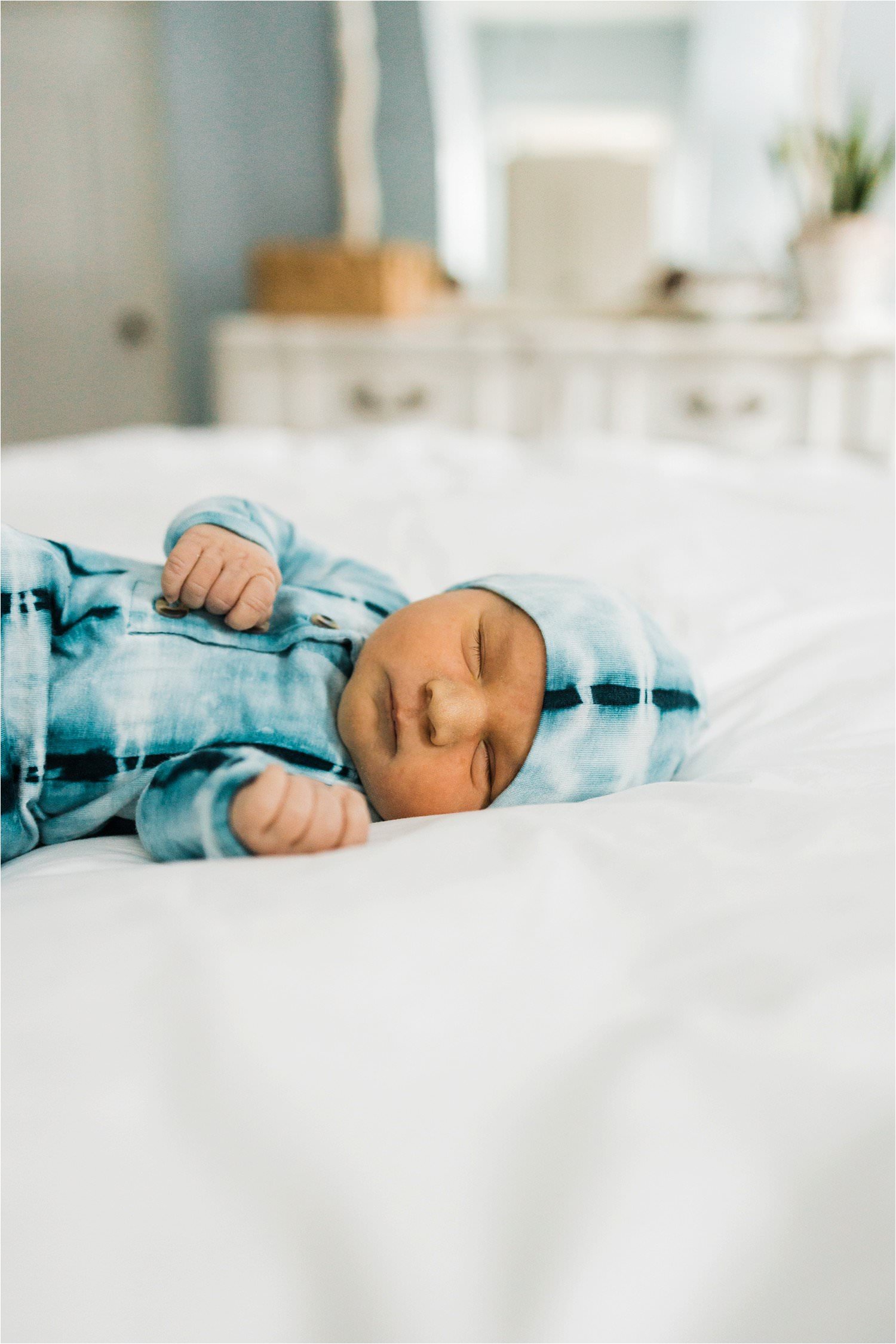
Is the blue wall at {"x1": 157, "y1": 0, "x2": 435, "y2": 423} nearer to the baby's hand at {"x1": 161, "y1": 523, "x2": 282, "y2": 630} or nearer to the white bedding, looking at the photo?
the baby's hand at {"x1": 161, "y1": 523, "x2": 282, "y2": 630}

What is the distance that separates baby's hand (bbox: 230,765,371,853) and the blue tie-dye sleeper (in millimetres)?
61

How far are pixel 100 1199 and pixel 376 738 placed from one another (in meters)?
0.35

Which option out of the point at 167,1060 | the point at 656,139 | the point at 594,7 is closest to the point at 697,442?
the point at 656,139

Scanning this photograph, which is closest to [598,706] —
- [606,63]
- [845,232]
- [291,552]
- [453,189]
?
[291,552]

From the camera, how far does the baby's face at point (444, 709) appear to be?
63 cm

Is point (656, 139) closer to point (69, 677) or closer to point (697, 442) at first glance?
point (697, 442)

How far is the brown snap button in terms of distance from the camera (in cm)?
69

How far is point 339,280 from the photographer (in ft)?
7.92

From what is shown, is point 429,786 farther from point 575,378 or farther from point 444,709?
point 575,378

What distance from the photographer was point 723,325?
232cm

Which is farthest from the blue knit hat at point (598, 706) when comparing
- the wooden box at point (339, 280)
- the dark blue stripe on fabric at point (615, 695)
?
the wooden box at point (339, 280)

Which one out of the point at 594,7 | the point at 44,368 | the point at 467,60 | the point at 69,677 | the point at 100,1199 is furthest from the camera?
the point at 44,368

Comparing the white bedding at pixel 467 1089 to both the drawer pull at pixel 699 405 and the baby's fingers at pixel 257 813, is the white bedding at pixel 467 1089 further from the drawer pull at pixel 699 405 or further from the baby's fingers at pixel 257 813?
the drawer pull at pixel 699 405

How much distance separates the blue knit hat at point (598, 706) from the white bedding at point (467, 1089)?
0.13 m
